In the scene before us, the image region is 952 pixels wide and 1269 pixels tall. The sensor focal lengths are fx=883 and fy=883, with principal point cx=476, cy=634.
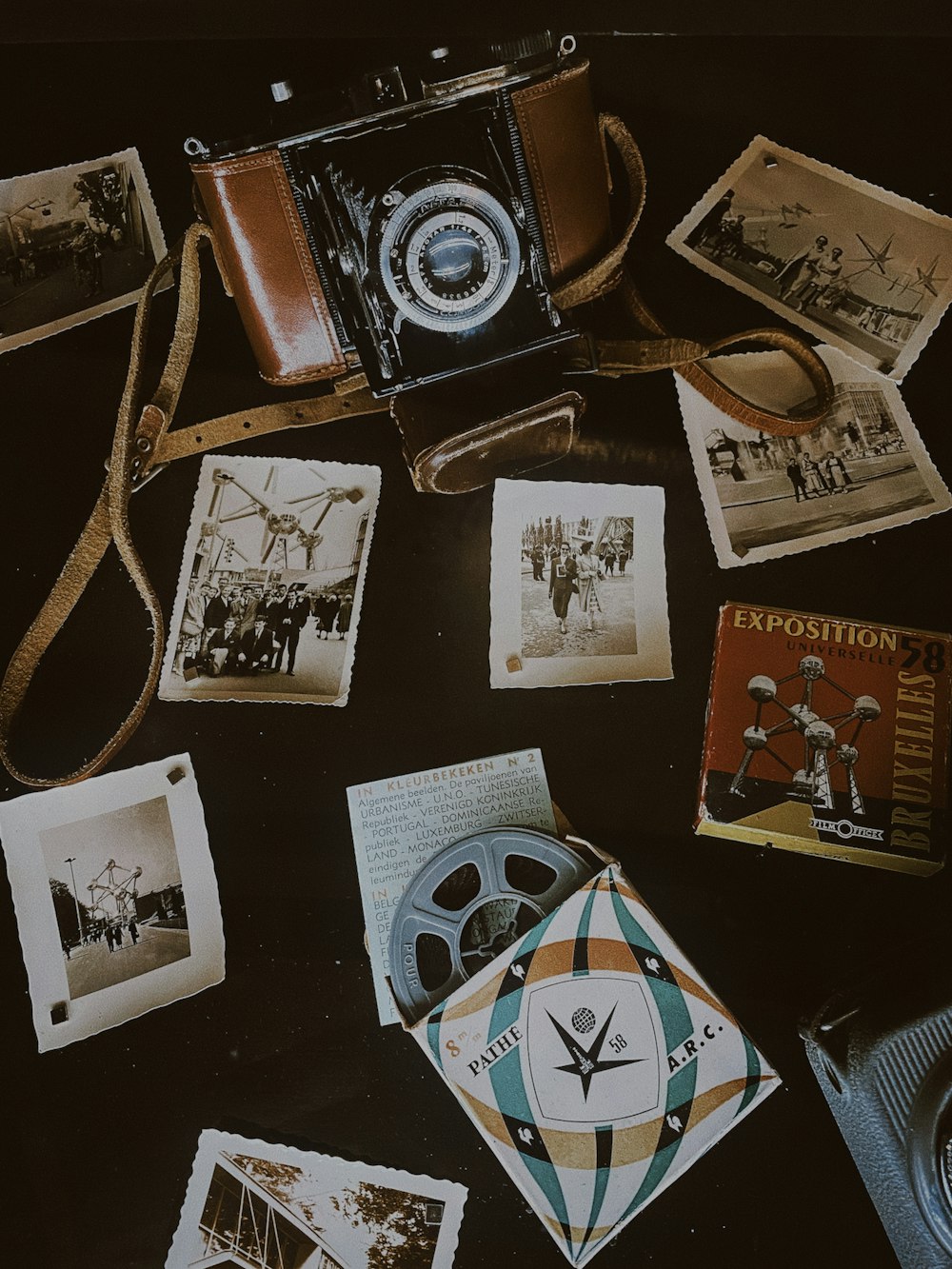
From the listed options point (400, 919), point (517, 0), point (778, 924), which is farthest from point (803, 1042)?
point (517, 0)

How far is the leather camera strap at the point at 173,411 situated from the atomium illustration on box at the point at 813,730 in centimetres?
26

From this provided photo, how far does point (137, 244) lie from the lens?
3.08 ft

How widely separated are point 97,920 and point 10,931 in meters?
0.08

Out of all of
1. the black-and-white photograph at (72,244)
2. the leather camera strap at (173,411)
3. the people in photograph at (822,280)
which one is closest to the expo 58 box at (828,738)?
the leather camera strap at (173,411)

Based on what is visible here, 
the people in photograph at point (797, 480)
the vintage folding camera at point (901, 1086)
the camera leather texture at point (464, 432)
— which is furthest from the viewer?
the people in photograph at point (797, 480)

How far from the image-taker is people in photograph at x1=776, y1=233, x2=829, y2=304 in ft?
3.12

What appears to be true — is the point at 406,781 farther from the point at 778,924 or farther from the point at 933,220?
the point at 933,220

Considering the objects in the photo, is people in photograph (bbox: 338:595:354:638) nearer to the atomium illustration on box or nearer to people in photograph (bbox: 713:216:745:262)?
the atomium illustration on box

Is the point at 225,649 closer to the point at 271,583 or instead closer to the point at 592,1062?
the point at 271,583

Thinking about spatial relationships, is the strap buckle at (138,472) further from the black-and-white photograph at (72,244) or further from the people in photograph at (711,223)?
the people in photograph at (711,223)

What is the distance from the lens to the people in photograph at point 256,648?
887 millimetres

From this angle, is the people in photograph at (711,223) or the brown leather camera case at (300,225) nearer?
the brown leather camera case at (300,225)

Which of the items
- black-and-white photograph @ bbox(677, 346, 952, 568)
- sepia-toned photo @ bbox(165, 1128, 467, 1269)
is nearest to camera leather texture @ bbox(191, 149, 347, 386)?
black-and-white photograph @ bbox(677, 346, 952, 568)

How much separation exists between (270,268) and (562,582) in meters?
0.40
